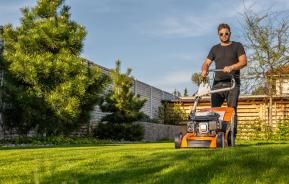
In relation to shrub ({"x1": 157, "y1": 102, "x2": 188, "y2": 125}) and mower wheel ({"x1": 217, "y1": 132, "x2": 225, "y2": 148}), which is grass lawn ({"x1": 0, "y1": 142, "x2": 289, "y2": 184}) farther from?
shrub ({"x1": 157, "y1": 102, "x2": 188, "y2": 125})

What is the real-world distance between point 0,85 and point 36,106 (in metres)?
1.37

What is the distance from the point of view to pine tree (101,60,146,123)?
69.2 feet

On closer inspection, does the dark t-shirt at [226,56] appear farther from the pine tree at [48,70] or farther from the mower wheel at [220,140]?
the pine tree at [48,70]

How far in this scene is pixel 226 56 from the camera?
7.30m

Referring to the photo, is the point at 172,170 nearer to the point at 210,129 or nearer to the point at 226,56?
the point at 210,129

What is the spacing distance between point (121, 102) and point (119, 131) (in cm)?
119

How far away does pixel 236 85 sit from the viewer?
7.29 m

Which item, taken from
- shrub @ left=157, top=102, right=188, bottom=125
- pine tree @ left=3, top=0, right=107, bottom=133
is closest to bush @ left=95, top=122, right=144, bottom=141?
pine tree @ left=3, top=0, right=107, bottom=133

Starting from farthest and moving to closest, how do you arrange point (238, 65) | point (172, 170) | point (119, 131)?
point (119, 131), point (238, 65), point (172, 170)

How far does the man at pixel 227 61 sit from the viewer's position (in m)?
7.18

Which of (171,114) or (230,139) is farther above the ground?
(171,114)

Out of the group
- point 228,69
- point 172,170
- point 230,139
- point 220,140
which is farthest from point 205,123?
point 172,170

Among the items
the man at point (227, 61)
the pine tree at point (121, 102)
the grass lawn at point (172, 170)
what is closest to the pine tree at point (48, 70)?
the pine tree at point (121, 102)

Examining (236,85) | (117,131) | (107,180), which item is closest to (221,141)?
(236,85)
